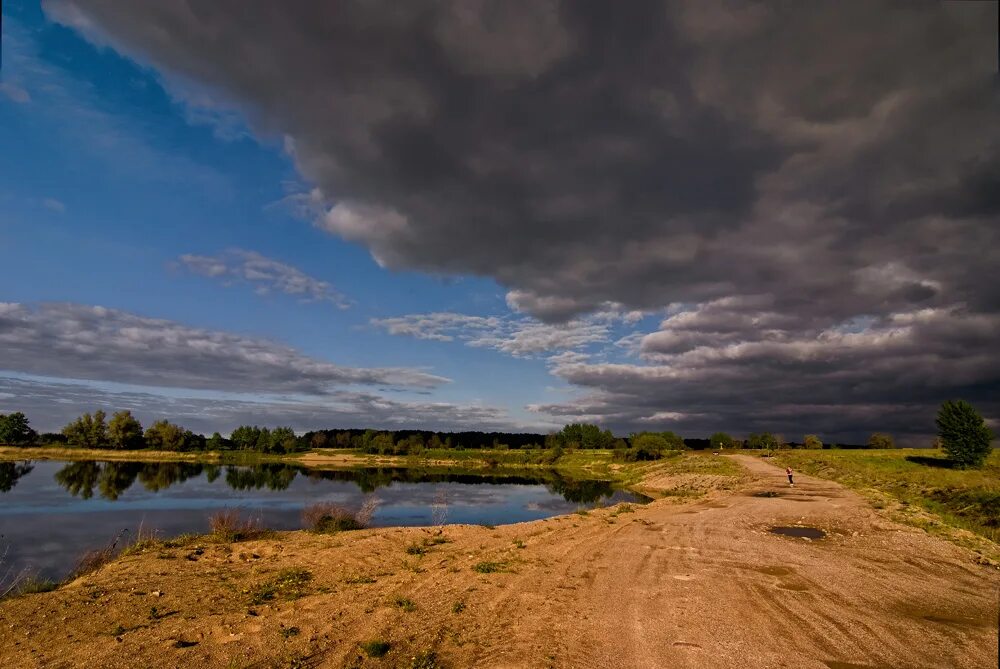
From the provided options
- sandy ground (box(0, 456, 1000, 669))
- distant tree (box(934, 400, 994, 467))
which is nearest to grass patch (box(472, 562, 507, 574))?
sandy ground (box(0, 456, 1000, 669))

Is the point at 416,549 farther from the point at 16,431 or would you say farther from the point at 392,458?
the point at 16,431

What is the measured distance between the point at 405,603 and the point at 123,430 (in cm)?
16161

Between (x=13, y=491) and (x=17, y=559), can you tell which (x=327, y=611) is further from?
(x=13, y=491)

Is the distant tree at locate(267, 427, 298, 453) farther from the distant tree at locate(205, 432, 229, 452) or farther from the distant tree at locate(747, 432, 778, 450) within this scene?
→ the distant tree at locate(747, 432, 778, 450)

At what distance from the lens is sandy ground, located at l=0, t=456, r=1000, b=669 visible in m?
9.89

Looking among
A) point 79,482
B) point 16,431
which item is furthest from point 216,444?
point 79,482

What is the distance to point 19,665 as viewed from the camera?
9227 mm

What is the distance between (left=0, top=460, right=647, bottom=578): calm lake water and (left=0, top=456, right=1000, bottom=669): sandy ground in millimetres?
9792

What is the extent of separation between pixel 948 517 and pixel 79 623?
37663 millimetres

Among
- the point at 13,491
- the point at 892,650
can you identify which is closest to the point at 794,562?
the point at 892,650

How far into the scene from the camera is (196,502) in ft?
157

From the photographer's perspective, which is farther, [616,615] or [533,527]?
[533,527]

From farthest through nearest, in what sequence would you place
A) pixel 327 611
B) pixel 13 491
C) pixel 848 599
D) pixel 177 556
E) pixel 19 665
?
pixel 13 491 < pixel 177 556 < pixel 848 599 < pixel 327 611 < pixel 19 665

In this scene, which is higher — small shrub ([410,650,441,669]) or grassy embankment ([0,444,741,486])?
small shrub ([410,650,441,669])
